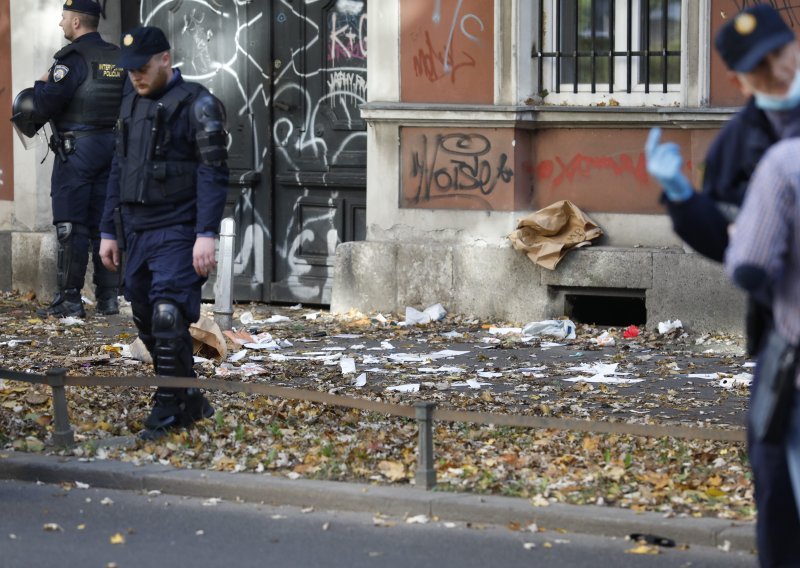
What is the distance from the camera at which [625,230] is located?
11.5m

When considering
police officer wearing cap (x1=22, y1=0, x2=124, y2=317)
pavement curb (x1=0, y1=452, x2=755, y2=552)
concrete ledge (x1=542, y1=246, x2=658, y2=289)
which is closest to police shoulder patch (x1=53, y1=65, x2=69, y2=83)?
police officer wearing cap (x1=22, y1=0, x2=124, y2=317)

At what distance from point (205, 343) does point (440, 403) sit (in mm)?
2120

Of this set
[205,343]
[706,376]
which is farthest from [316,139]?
[706,376]

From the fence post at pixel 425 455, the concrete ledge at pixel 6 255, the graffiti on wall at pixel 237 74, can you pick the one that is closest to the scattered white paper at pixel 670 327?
the graffiti on wall at pixel 237 74

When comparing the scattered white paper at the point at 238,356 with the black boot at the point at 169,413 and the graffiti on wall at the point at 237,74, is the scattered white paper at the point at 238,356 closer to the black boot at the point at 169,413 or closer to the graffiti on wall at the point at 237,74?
the black boot at the point at 169,413

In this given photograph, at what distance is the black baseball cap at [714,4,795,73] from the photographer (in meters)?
4.12

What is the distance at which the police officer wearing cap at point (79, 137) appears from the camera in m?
12.2

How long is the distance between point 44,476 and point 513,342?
15.2 ft

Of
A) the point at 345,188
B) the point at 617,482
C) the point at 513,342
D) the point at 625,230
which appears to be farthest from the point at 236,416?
the point at 345,188

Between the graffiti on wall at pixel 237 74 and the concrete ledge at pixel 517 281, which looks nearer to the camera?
the concrete ledge at pixel 517 281

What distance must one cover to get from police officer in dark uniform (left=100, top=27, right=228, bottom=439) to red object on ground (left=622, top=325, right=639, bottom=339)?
4306 millimetres

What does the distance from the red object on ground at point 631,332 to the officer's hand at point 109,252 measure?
4410 mm

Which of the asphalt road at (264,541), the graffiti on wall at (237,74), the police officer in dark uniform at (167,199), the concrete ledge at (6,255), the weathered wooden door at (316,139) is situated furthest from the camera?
the concrete ledge at (6,255)

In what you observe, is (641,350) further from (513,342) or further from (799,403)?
(799,403)
